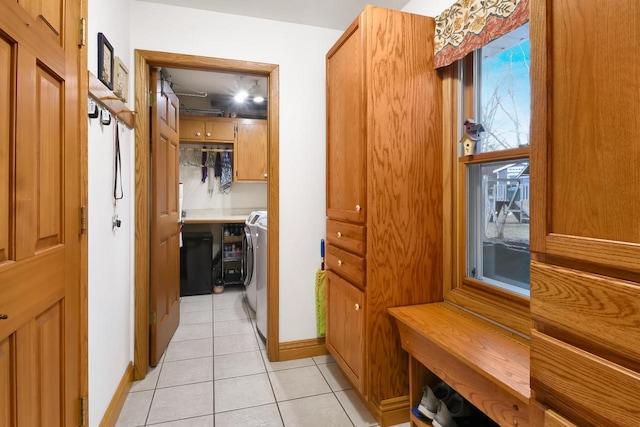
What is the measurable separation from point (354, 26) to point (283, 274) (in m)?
1.67

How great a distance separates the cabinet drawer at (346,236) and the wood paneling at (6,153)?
1329 millimetres

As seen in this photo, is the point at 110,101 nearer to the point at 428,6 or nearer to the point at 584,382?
the point at 428,6

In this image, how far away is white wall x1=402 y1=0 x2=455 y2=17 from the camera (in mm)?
1786

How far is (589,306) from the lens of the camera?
2.10 feet

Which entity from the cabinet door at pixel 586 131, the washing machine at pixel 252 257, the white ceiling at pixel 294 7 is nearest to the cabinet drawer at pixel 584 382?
the cabinet door at pixel 586 131

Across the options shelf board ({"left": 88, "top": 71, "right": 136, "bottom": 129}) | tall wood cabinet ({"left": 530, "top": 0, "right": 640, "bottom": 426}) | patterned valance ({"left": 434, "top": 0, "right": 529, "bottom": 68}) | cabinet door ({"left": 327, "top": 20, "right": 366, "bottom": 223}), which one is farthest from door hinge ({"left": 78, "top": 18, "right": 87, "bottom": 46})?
patterned valance ({"left": 434, "top": 0, "right": 529, "bottom": 68})

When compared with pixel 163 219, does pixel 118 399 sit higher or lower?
lower

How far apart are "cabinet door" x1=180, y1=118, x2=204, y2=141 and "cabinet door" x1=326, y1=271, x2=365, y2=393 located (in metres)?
2.91

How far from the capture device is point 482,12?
1408mm

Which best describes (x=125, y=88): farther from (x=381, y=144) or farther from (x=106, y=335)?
(x=381, y=144)

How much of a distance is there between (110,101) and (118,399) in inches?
63.0

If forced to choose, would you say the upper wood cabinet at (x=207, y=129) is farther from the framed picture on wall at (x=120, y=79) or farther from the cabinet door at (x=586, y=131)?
the cabinet door at (x=586, y=131)

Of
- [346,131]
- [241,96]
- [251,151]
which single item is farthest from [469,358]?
[241,96]

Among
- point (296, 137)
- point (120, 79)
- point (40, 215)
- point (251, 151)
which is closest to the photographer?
point (40, 215)
